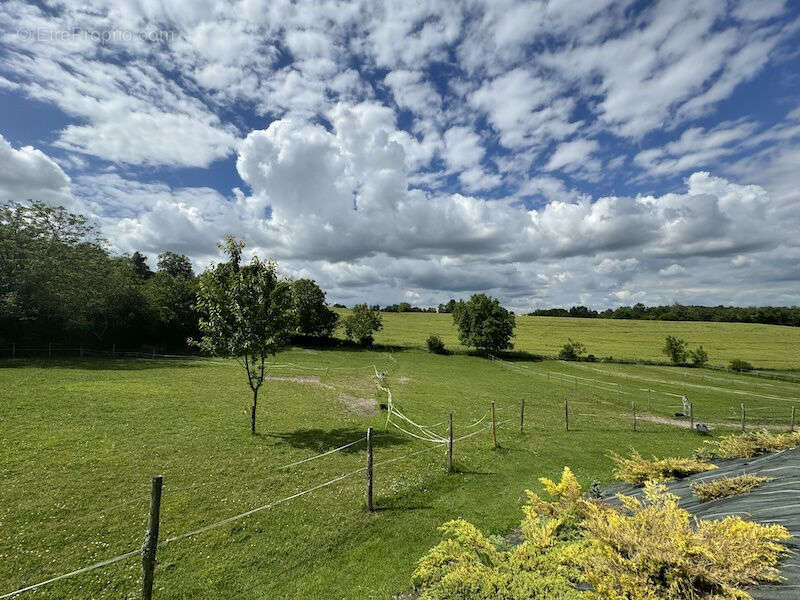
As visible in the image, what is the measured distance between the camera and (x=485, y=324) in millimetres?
73188

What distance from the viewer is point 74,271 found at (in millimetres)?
46812

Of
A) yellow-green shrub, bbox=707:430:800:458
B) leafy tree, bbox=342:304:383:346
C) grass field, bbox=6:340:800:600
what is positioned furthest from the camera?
leafy tree, bbox=342:304:383:346

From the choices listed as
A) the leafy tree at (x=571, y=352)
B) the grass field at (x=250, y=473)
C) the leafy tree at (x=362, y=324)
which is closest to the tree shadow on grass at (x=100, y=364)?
the grass field at (x=250, y=473)

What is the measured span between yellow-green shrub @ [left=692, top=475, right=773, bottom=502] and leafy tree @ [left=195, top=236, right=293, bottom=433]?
18.0 m

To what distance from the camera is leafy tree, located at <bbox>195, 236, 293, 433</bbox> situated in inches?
743

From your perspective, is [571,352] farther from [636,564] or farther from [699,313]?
[699,313]

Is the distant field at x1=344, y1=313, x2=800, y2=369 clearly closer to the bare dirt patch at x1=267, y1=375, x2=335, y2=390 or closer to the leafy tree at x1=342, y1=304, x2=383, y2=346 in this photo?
the leafy tree at x1=342, y1=304, x2=383, y2=346

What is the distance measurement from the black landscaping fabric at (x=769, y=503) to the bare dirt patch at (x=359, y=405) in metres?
17.9

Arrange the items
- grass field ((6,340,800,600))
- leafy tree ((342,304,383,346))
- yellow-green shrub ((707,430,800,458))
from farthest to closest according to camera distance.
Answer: leafy tree ((342,304,383,346))
yellow-green shrub ((707,430,800,458))
grass field ((6,340,800,600))

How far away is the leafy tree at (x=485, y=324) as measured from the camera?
72625mm

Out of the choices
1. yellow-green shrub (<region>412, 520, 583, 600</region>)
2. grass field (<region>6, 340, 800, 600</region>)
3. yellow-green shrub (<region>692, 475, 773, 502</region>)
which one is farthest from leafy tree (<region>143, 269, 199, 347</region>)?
yellow-green shrub (<region>692, 475, 773, 502</region>)

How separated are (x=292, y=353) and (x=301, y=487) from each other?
49.7 meters

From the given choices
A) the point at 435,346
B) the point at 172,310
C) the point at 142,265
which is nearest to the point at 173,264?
the point at 142,265

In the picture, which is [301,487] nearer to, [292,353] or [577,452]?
[577,452]
